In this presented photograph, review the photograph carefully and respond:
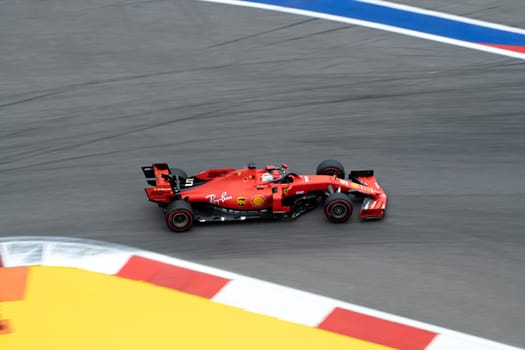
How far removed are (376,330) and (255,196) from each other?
9.03 feet

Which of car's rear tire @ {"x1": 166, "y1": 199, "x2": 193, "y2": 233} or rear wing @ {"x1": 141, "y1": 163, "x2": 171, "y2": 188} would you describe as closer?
car's rear tire @ {"x1": 166, "y1": 199, "x2": 193, "y2": 233}

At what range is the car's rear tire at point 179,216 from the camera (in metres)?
9.80

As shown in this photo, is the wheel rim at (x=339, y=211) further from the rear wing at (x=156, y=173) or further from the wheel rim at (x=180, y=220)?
the rear wing at (x=156, y=173)

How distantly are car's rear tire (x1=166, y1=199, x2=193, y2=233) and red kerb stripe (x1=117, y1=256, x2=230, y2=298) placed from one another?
688 mm

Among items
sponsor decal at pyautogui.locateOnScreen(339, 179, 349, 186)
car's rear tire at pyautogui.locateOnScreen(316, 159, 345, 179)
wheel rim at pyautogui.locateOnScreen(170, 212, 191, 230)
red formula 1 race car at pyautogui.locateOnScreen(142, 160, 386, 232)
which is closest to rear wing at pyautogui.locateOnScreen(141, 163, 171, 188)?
red formula 1 race car at pyautogui.locateOnScreen(142, 160, 386, 232)

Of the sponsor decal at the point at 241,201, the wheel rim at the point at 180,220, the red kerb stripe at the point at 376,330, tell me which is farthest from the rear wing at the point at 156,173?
the red kerb stripe at the point at 376,330

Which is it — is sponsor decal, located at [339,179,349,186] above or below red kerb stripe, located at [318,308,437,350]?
above

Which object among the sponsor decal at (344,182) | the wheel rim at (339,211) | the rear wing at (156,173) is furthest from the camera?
the sponsor decal at (344,182)

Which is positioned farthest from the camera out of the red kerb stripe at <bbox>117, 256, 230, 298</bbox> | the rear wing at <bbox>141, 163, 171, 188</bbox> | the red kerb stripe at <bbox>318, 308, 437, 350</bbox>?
the rear wing at <bbox>141, 163, 171, 188</bbox>

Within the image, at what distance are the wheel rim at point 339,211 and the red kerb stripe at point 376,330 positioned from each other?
6.26 ft

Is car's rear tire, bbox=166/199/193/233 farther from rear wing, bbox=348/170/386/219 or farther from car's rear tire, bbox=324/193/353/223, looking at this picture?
rear wing, bbox=348/170/386/219

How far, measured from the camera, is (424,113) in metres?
13.1

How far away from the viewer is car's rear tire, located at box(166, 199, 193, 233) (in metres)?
9.80

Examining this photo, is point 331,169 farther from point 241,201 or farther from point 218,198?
point 218,198
